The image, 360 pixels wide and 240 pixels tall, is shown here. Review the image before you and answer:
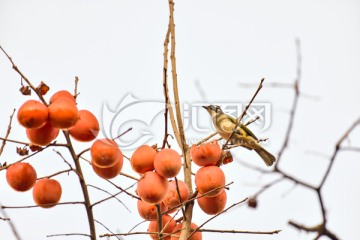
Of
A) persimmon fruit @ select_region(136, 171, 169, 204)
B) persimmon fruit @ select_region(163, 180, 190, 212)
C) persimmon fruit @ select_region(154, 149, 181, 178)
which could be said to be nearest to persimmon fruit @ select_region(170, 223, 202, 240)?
persimmon fruit @ select_region(163, 180, 190, 212)

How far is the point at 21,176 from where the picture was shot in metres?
2.62

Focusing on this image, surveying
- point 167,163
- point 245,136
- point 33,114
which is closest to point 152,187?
point 167,163

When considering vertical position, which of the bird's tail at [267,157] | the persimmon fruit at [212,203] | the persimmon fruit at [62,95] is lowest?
the bird's tail at [267,157]

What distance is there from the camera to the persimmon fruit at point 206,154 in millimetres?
2738

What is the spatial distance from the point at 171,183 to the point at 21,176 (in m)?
0.77

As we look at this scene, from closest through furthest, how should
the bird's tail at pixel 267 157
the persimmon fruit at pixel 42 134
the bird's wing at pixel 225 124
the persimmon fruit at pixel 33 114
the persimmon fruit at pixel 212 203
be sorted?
the persimmon fruit at pixel 33 114, the persimmon fruit at pixel 42 134, the persimmon fruit at pixel 212 203, the bird's wing at pixel 225 124, the bird's tail at pixel 267 157

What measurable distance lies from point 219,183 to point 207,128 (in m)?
0.78

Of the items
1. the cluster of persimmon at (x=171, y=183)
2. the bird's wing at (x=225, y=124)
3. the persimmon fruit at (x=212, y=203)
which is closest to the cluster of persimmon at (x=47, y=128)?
the cluster of persimmon at (x=171, y=183)

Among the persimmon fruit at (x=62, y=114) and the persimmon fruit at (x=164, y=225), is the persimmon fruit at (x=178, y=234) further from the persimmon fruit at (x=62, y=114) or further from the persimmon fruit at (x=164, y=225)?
the persimmon fruit at (x=62, y=114)

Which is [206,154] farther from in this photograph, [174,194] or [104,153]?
[104,153]

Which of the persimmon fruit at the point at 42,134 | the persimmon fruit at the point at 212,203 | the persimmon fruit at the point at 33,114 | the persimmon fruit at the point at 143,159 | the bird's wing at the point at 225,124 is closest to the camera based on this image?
the persimmon fruit at the point at 33,114

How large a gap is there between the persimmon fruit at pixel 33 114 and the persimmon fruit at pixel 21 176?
31 centimetres

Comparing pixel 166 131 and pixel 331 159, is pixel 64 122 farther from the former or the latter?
pixel 331 159

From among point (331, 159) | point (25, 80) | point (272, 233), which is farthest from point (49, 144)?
point (331, 159)
